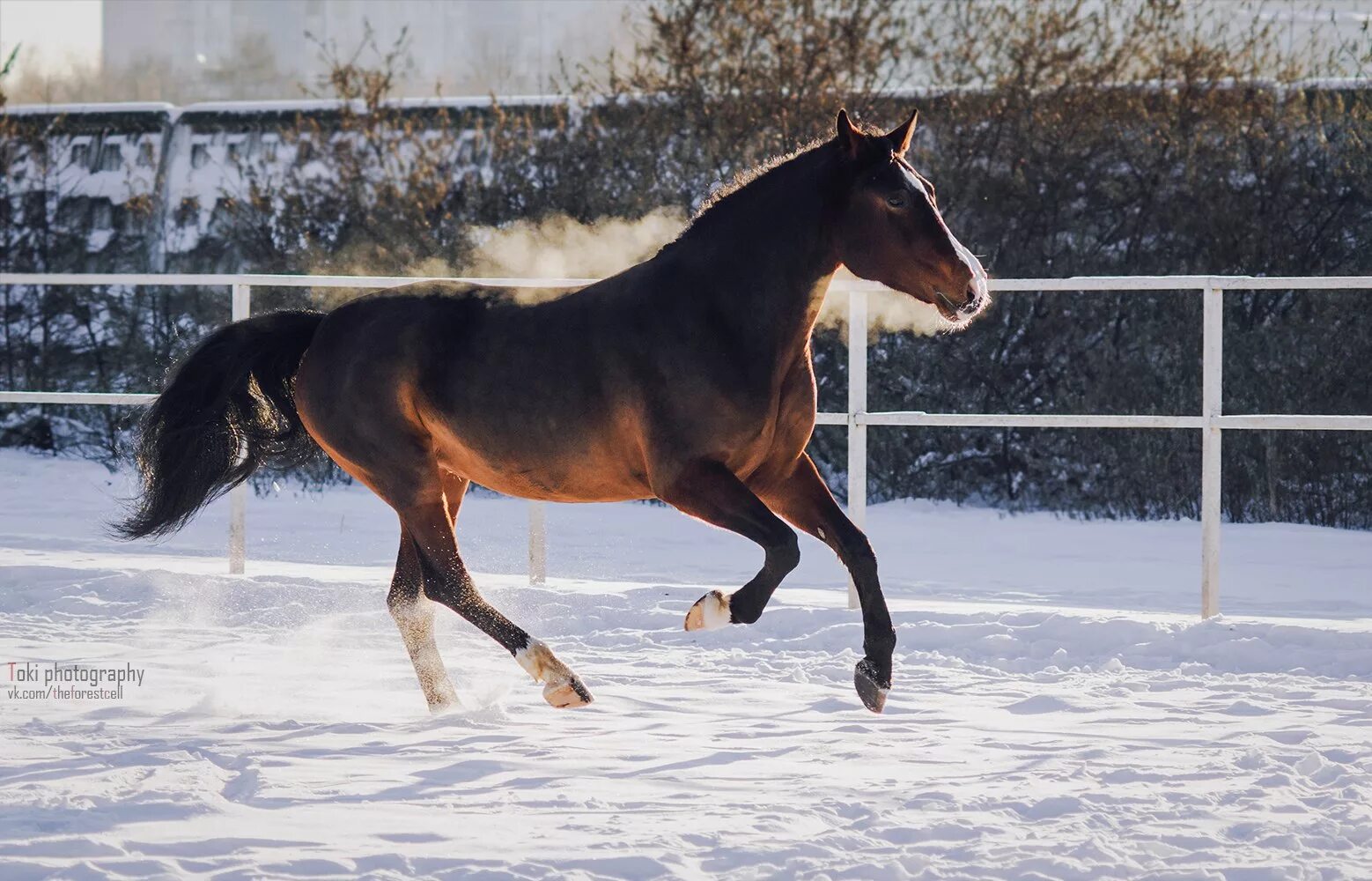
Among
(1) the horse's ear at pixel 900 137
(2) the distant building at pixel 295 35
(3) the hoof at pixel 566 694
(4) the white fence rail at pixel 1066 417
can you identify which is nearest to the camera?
(1) the horse's ear at pixel 900 137

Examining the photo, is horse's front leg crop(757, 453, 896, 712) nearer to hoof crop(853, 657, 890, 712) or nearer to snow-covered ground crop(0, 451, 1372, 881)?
hoof crop(853, 657, 890, 712)

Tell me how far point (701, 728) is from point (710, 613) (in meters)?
0.42

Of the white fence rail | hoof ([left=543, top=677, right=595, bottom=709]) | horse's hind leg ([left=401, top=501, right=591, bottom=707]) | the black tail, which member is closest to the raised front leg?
hoof ([left=543, top=677, right=595, bottom=709])

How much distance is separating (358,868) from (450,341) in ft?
6.66

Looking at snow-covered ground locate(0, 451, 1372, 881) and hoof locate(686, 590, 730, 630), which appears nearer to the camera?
snow-covered ground locate(0, 451, 1372, 881)

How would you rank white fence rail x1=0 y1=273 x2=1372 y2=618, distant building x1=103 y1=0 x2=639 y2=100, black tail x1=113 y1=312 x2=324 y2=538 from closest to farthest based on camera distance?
black tail x1=113 y1=312 x2=324 y2=538, white fence rail x1=0 y1=273 x2=1372 y2=618, distant building x1=103 y1=0 x2=639 y2=100

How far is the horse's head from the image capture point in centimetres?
389

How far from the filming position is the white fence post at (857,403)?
248 inches

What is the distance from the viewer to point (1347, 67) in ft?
33.0

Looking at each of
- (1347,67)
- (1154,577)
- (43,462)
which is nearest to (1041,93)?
(1347,67)

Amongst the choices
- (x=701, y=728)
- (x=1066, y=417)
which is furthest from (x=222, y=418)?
(x=1066, y=417)

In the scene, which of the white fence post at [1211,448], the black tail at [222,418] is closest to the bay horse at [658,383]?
the black tail at [222,418]

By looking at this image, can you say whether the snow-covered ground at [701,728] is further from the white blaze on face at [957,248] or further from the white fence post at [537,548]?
the white blaze on face at [957,248]

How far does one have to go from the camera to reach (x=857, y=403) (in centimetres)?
638
